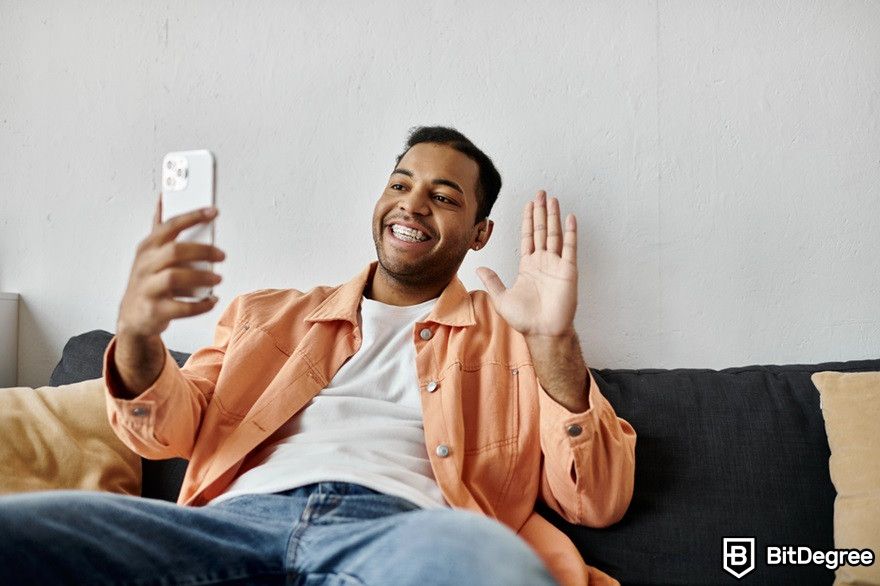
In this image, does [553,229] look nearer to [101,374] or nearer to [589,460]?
[589,460]

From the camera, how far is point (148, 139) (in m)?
2.06

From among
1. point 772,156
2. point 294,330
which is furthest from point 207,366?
point 772,156

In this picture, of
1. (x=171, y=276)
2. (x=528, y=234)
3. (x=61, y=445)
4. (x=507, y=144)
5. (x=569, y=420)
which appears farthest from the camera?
(x=507, y=144)

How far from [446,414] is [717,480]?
52cm

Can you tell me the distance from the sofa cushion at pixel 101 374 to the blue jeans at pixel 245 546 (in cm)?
53

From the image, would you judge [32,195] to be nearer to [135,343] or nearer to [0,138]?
[0,138]

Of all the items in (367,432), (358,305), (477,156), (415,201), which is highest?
(477,156)

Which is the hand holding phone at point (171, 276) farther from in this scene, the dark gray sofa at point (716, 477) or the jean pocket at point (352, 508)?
the dark gray sofa at point (716, 477)

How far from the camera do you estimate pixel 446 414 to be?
1370mm

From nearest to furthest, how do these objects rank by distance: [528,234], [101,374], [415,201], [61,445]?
[528,234] < [61,445] < [415,201] < [101,374]

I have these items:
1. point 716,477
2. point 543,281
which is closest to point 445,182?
point 543,281

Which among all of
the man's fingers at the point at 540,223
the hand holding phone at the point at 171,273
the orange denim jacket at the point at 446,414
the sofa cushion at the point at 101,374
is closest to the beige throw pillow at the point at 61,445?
the sofa cushion at the point at 101,374

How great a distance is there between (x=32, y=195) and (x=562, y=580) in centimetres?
173

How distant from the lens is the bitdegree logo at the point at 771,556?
134cm
